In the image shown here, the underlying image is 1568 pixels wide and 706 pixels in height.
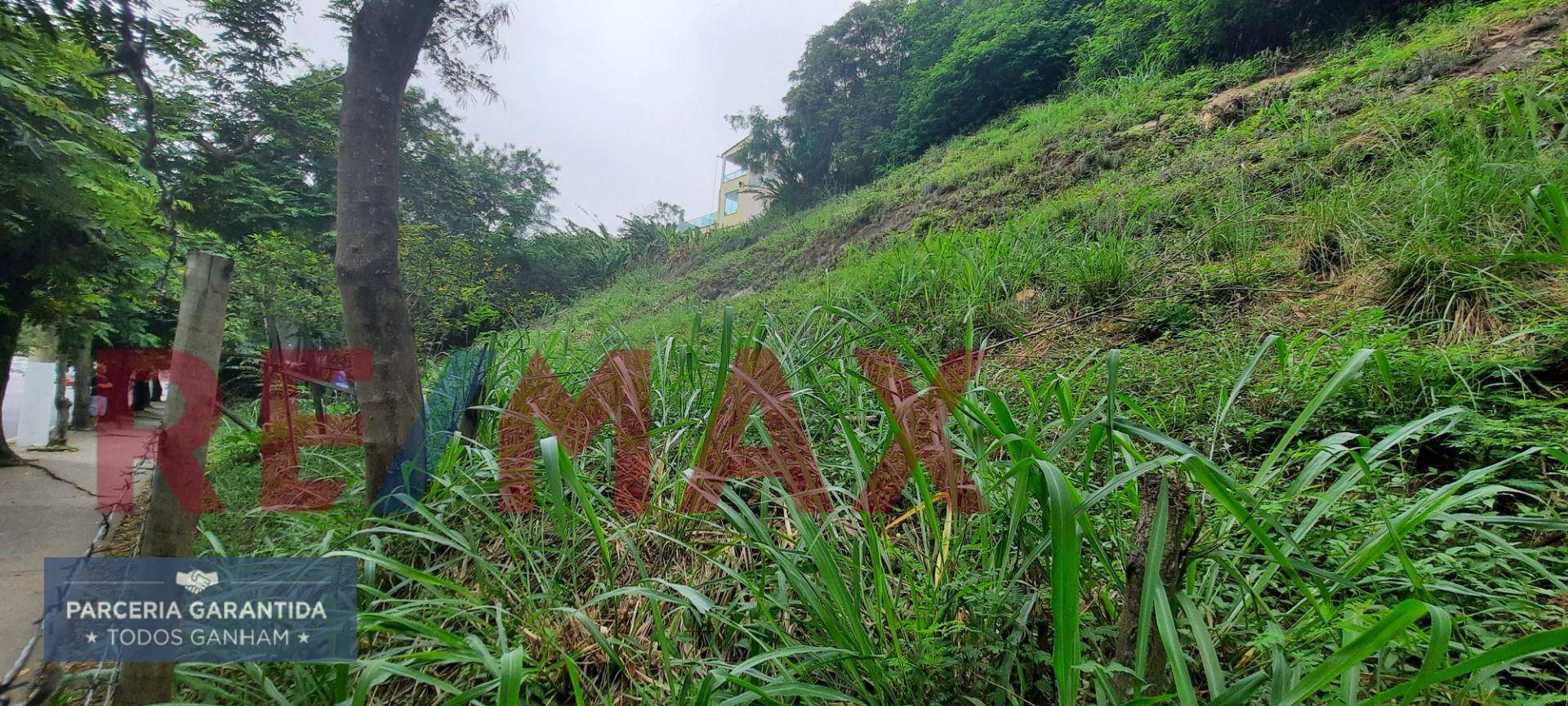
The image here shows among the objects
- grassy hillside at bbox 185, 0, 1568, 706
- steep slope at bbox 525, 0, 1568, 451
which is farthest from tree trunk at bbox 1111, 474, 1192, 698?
steep slope at bbox 525, 0, 1568, 451

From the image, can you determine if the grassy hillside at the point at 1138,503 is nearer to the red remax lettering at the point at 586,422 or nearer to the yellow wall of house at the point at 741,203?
the red remax lettering at the point at 586,422

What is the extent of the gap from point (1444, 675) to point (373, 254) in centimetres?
201

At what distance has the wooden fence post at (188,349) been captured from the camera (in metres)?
1.01

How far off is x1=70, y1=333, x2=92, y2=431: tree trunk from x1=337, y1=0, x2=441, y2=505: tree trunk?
12.9 ft

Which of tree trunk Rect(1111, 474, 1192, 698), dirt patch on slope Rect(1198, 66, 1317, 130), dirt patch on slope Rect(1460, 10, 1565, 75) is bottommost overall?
tree trunk Rect(1111, 474, 1192, 698)

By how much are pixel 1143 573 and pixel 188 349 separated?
5.33 ft

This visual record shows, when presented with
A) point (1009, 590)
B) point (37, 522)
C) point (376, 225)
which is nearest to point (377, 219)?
point (376, 225)

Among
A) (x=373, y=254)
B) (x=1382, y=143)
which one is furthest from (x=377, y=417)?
(x=1382, y=143)

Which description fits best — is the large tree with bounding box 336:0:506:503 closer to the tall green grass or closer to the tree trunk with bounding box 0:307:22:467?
the tall green grass

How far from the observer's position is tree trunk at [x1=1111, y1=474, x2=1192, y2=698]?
61 centimetres

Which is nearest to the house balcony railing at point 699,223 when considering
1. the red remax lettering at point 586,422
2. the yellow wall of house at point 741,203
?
the yellow wall of house at point 741,203

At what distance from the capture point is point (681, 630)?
3.27 feet

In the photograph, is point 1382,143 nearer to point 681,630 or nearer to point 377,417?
point 681,630

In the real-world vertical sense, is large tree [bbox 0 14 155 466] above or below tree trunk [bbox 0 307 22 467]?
above
